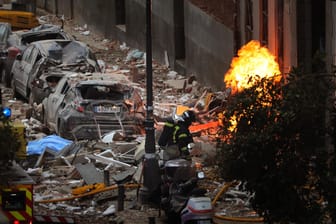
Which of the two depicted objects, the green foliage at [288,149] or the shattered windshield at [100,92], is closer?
the green foliage at [288,149]

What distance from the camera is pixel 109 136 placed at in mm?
23906

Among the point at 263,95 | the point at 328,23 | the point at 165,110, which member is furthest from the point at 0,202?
the point at 165,110

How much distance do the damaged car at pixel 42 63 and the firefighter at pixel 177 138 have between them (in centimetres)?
766

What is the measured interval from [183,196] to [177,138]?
2.90 meters

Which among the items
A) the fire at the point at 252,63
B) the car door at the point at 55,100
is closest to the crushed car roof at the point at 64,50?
the car door at the point at 55,100

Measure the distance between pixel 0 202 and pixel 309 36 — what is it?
398 inches

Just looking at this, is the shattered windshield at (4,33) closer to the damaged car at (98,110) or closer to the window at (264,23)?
the damaged car at (98,110)

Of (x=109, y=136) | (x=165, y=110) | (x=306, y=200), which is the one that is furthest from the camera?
(x=165, y=110)

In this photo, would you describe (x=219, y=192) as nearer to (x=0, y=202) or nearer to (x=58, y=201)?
(x=58, y=201)

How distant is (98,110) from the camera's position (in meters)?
24.1

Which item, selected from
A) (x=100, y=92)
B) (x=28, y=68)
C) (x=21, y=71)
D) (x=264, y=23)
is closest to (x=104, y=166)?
(x=100, y=92)

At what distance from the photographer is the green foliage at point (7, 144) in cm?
1313

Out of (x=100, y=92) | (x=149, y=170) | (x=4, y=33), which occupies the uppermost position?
(x=4, y=33)

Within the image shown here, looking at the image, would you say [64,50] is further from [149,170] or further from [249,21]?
[149,170]
